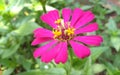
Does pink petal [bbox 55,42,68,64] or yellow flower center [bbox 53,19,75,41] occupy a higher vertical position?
yellow flower center [bbox 53,19,75,41]

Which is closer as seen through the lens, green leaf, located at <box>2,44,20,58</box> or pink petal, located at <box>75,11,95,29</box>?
pink petal, located at <box>75,11,95,29</box>

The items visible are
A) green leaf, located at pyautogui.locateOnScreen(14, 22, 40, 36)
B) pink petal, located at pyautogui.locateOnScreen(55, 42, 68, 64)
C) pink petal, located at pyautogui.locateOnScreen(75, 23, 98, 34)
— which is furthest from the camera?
green leaf, located at pyautogui.locateOnScreen(14, 22, 40, 36)

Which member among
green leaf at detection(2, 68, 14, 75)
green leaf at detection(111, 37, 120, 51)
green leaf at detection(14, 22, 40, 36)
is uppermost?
green leaf at detection(14, 22, 40, 36)

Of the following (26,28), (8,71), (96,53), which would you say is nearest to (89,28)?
(96,53)

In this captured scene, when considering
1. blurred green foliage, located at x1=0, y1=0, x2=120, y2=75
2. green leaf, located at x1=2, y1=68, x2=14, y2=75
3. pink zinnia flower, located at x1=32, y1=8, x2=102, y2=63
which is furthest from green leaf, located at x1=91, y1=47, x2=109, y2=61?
green leaf, located at x1=2, y1=68, x2=14, y2=75

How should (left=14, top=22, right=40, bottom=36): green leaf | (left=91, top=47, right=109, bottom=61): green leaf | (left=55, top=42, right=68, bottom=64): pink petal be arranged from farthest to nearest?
1. (left=14, top=22, right=40, bottom=36): green leaf
2. (left=91, top=47, right=109, bottom=61): green leaf
3. (left=55, top=42, right=68, bottom=64): pink petal

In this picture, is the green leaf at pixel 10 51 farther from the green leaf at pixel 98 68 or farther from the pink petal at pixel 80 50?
the pink petal at pixel 80 50

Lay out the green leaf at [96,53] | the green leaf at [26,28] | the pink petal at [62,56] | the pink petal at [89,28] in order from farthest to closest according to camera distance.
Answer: the green leaf at [26,28]
the green leaf at [96,53]
the pink petal at [89,28]
the pink petal at [62,56]

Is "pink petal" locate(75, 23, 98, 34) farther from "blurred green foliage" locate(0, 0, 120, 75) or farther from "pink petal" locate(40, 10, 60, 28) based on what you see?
"blurred green foliage" locate(0, 0, 120, 75)

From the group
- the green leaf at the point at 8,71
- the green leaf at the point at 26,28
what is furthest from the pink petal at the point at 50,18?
the green leaf at the point at 8,71
